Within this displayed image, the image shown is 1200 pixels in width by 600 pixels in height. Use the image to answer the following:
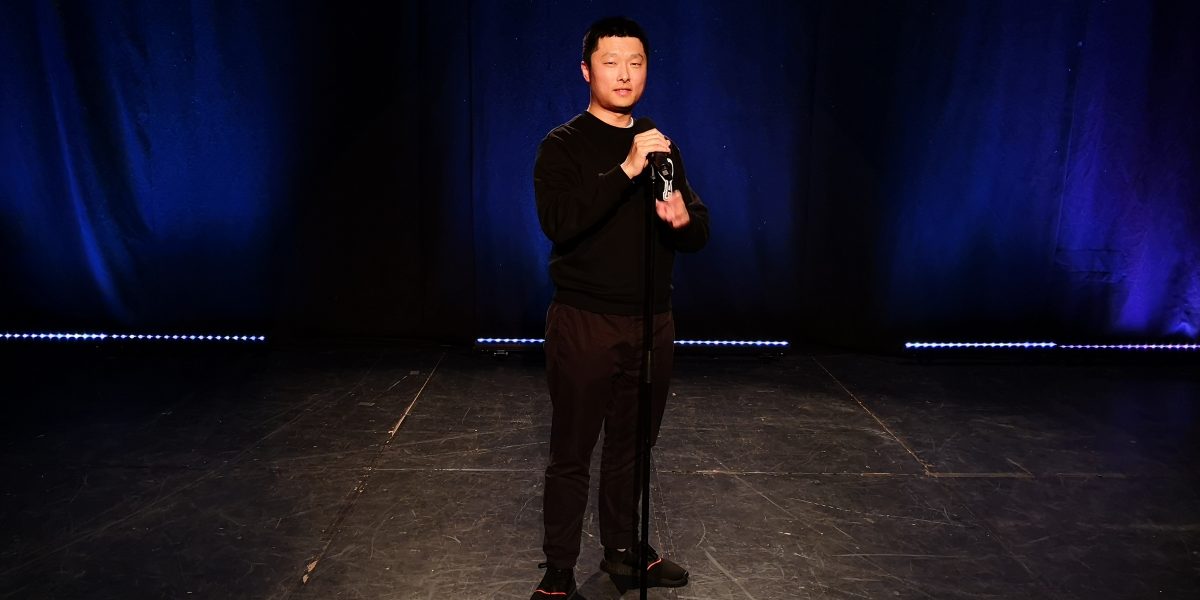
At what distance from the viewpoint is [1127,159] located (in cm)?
477

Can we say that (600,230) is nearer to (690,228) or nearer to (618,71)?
(690,228)

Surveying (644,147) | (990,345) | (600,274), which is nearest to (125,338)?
(600,274)

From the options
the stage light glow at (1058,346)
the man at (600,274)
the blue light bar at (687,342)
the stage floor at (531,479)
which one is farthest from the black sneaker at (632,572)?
the stage light glow at (1058,346)

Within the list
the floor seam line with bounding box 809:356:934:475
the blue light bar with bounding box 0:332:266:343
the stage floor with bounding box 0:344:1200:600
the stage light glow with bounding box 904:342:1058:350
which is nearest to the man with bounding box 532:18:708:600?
the stage floor with bounding box 0:344:1200:600

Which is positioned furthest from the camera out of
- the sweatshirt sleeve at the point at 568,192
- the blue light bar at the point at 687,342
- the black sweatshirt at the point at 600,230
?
the blue light bar at the point at 687,342

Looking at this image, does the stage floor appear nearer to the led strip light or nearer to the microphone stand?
the led strip light

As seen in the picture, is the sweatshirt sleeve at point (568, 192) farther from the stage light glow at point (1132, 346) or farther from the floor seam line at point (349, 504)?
the stage light glow at point (1132, 346)

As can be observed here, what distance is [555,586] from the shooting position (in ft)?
7.41

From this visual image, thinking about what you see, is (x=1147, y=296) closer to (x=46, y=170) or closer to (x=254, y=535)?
(x=254, y=535)

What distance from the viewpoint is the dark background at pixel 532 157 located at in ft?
15.2

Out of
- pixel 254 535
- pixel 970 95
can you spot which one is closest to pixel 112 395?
pixel 254 535

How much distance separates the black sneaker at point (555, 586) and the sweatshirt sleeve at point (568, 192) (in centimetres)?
92

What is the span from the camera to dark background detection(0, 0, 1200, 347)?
15.2 ft

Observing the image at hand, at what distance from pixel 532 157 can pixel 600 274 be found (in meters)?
2.78
